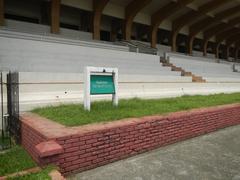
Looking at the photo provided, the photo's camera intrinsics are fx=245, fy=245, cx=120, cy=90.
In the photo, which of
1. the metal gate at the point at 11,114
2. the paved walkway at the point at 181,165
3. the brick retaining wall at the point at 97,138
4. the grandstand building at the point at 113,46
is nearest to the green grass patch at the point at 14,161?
the brick retaining wall at the point at 97,138

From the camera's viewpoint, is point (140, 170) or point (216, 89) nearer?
point (140, 170)

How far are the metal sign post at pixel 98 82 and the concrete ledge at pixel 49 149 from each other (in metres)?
2.35

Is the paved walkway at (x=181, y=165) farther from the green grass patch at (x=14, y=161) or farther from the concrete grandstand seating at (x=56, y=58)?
the concrete grandstand seating at (x=56, y=58)

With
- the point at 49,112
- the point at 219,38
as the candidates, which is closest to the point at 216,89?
the point at 49,112

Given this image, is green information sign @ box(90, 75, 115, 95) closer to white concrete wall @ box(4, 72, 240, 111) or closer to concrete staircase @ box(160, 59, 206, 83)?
white concrete wall @ box(4, 72, 240, 111)

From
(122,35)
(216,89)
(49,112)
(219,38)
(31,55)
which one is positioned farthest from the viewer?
(219,38)

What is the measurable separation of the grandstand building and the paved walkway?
3.59 meters

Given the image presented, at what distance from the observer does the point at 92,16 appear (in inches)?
896

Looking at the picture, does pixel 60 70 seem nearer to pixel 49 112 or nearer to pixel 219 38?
pixel 49 112

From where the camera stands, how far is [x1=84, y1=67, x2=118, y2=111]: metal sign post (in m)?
5.99

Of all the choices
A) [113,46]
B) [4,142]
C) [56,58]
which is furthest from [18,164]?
[113,46]

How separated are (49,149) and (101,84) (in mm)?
2986

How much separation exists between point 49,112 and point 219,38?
132ft

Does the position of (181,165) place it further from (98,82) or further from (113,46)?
(113,46)
